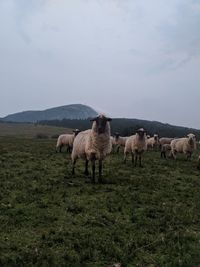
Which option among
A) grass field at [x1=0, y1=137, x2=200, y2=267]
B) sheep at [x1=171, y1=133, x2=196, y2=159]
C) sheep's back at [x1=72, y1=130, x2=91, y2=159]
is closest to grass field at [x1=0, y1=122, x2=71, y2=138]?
sheep at [x1=171, y1=133, x2=196, y2=159]

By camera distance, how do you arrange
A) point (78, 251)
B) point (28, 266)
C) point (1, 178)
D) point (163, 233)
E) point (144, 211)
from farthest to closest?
point (1, 178) → point (144, 211) → point (163, 233) → point (78, 251) → point (28, 266)

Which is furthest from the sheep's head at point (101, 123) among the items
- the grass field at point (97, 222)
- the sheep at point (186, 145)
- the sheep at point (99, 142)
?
the sheep at point (186, 145)

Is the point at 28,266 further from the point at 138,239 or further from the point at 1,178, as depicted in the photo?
the point at 1,178

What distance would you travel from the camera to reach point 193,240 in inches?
437

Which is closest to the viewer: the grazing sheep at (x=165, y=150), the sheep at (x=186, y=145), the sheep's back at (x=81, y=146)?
the sheep's back at (x=81, y=146)

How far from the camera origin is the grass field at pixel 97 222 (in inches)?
377

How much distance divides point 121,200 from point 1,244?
614 centimetres

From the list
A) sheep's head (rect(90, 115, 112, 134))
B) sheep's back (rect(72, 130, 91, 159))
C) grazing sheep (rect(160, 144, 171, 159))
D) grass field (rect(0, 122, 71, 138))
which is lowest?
grass field (rect(0, 122, 71, 138))

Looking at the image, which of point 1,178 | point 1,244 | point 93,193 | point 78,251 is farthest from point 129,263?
point 1,178

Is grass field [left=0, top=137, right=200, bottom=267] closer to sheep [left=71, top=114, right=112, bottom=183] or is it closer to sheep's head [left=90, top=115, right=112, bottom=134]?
sheep [left=71, top=114, right=112, bottom=183]

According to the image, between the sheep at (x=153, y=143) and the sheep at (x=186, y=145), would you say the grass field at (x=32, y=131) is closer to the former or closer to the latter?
the sheep at (x=153, y=143)

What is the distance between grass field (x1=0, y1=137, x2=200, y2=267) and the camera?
9578mm

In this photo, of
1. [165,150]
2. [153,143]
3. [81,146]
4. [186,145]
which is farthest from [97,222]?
[153,143]

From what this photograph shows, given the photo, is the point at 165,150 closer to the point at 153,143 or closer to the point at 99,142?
the point at 153,143
